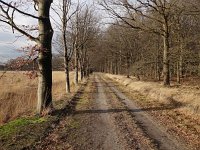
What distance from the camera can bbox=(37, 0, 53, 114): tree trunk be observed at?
43.4 ft

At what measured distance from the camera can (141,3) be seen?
78.2 feet

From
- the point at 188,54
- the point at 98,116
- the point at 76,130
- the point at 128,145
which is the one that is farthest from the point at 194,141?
the point at 188,54

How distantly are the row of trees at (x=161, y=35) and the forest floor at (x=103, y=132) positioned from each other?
7.78m

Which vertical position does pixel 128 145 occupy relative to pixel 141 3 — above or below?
below

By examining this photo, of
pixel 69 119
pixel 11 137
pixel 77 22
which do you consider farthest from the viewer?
pixel 77 22

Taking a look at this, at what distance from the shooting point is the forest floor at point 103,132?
8773mm

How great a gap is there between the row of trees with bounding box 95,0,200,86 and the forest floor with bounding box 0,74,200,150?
306 inches

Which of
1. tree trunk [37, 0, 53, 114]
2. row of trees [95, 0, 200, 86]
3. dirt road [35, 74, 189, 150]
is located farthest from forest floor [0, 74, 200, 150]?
row of trees [95, 0, 200, 86]

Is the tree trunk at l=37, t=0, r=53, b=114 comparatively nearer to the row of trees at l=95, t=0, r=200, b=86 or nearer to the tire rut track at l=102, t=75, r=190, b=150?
the tire rut track at l=102, t=75, r=190, b=150

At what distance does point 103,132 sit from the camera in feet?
34.2

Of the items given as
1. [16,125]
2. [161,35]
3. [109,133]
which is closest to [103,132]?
[109,133]

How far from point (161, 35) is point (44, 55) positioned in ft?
43.5

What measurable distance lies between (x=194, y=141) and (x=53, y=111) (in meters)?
6.36

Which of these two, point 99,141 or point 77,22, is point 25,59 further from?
point 77,22
